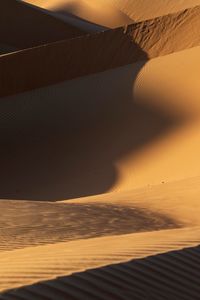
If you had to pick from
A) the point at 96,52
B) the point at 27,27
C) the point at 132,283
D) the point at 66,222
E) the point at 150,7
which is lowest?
the point at 132,283

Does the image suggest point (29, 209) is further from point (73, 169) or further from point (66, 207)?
point (73, 169)

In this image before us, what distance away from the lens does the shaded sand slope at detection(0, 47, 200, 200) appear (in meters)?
15.8

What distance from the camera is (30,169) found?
17469mm

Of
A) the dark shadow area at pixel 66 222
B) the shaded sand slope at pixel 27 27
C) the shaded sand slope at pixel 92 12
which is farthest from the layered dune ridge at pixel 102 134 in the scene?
the shaded sand slope at pixel 92 12

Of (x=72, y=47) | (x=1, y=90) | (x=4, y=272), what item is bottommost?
(x=4, y=272)

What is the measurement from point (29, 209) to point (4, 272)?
534 cm

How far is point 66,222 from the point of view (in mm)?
8891

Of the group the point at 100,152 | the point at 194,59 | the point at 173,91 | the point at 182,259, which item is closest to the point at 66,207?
the point at 182,259

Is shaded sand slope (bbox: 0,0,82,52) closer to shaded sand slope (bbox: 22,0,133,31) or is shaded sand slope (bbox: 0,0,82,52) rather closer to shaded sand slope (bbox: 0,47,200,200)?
shaded sand slope (bbox: 22,0,133,31)

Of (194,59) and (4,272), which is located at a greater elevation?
(194,59)

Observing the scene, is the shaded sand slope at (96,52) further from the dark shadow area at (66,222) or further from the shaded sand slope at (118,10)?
the shaded sand slope at (118,10)

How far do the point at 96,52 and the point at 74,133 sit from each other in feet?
9.14

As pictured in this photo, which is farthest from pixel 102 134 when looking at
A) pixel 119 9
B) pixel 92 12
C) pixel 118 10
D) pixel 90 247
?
pixel 119 9

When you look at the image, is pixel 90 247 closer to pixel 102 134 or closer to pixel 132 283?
pixel 132 283
